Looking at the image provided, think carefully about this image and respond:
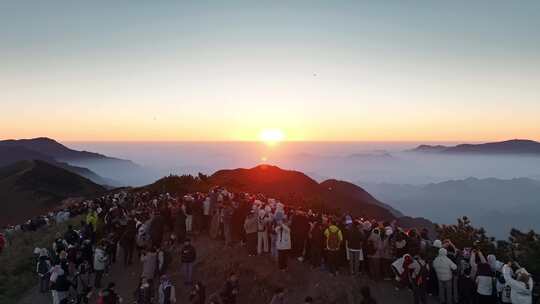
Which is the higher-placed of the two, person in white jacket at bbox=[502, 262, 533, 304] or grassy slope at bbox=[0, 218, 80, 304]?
person in white jacket at bbox=[502, 262, 533, 304]

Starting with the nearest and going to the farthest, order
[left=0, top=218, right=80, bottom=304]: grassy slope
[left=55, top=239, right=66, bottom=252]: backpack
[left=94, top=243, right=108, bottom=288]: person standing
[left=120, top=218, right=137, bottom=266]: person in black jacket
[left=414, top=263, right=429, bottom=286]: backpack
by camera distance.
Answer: [left=414, top=263, right=429, bottom=286]: backpack
[left=94, top=243, right=108, bottom=288]: person standing
[left=55, top=239, right=66, bottom=252]: backpack
[left=120, top=218, right=137, bottom=266]: person in black jacket
[left=0, top=218, right=80, bottom=304]: grassy slope

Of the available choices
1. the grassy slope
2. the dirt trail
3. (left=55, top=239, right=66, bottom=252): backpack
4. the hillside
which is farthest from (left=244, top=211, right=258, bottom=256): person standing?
the hillside

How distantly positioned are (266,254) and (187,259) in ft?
9.84

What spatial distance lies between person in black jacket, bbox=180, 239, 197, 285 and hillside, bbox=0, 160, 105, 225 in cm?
4595

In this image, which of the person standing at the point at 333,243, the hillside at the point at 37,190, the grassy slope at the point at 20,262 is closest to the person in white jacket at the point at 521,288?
the person standing at the point at 333,243

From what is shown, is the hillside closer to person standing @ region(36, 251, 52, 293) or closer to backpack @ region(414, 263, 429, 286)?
person standing @ region(36, 251, 52, 293)

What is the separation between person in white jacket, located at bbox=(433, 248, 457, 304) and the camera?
11562 mm

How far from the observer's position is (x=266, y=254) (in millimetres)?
15320

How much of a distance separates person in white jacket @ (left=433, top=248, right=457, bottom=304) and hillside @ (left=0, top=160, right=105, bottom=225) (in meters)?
52.8

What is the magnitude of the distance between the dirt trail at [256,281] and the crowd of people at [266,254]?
246 mm

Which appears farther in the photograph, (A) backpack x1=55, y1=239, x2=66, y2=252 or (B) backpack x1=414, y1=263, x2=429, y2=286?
(A) backpack x1=55, y1=239, x2=66, y2=252

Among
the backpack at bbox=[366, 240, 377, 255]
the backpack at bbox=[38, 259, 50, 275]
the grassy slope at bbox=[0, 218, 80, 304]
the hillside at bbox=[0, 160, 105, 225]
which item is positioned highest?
the backpack at bbox=[366, 240, 377, 255]

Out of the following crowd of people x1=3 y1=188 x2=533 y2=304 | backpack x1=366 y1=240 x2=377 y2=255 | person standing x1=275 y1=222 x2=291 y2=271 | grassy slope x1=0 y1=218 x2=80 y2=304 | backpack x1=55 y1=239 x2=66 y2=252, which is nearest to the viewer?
crowd of people x1=3 y1=188 x2=533 y2=304

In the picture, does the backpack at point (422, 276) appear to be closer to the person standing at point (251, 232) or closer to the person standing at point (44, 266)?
the person standing at point (251, 232)
